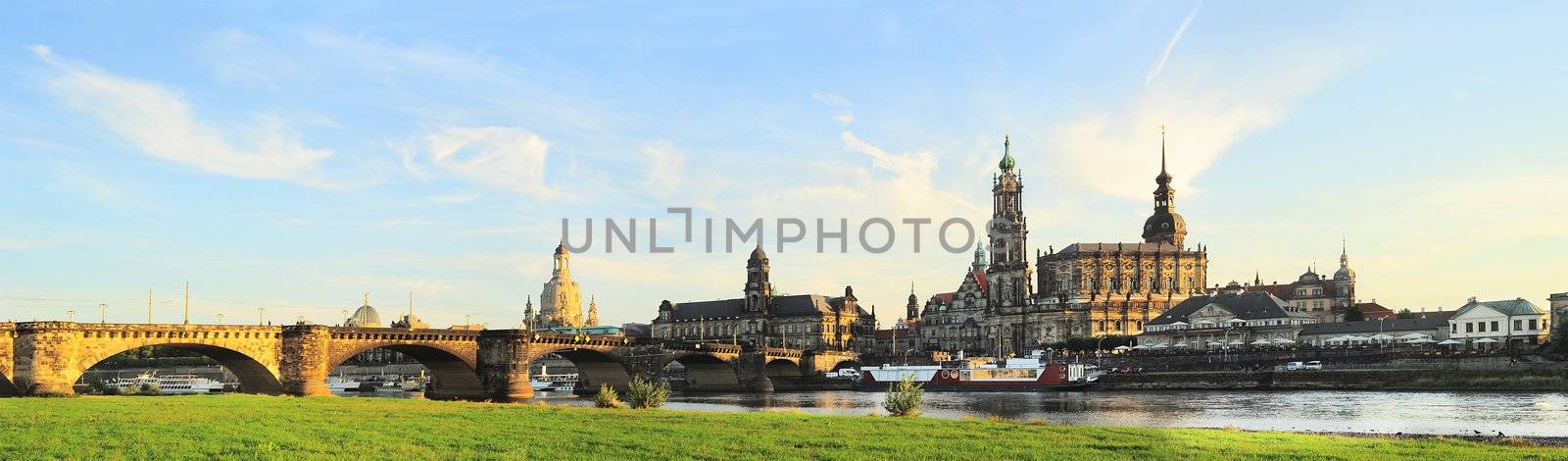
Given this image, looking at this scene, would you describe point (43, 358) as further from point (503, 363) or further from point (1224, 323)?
point (1224, 323)

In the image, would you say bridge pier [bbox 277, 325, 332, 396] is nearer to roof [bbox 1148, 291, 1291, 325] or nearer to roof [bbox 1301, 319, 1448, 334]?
roof [bbox 1301, 319, 1448, 334]

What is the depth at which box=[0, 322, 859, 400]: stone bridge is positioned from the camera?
218ft

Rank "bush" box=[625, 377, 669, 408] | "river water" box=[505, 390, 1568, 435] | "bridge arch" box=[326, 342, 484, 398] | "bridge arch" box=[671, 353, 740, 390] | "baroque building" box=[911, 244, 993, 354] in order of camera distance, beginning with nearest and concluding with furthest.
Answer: "river water" box=[505, 390, 1568, 435], "bush" box=[625, 377, 669, 408], "bridge arch" box=[326, 342, 484, 398], "bridge arch" box=[671, 353, 740, 390], "baroque building" box=[911, 244, 993, 354]

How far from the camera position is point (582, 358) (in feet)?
375

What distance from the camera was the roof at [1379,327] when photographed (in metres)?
138

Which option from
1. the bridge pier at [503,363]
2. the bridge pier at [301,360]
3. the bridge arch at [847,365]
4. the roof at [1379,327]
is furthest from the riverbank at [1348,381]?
the bridge pier at [301,360]

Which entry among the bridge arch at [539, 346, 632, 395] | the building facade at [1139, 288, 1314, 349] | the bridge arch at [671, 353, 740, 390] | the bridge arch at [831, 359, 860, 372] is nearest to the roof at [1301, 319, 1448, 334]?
the building facade at [1139, 288, 1314, 349]

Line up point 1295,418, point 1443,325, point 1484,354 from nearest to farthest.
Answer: point 1295,418, point 1484,354, point 1443,325

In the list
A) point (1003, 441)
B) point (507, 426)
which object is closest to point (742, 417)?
point (507, 426)

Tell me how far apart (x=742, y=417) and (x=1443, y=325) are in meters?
123

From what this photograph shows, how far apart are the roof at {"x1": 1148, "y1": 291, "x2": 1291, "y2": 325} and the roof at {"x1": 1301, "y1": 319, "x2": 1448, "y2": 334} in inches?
269

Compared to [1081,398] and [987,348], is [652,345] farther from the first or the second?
[987,348]

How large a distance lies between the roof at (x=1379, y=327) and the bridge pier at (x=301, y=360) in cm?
10798

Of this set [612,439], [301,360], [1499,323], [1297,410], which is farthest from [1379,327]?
[612,439]
